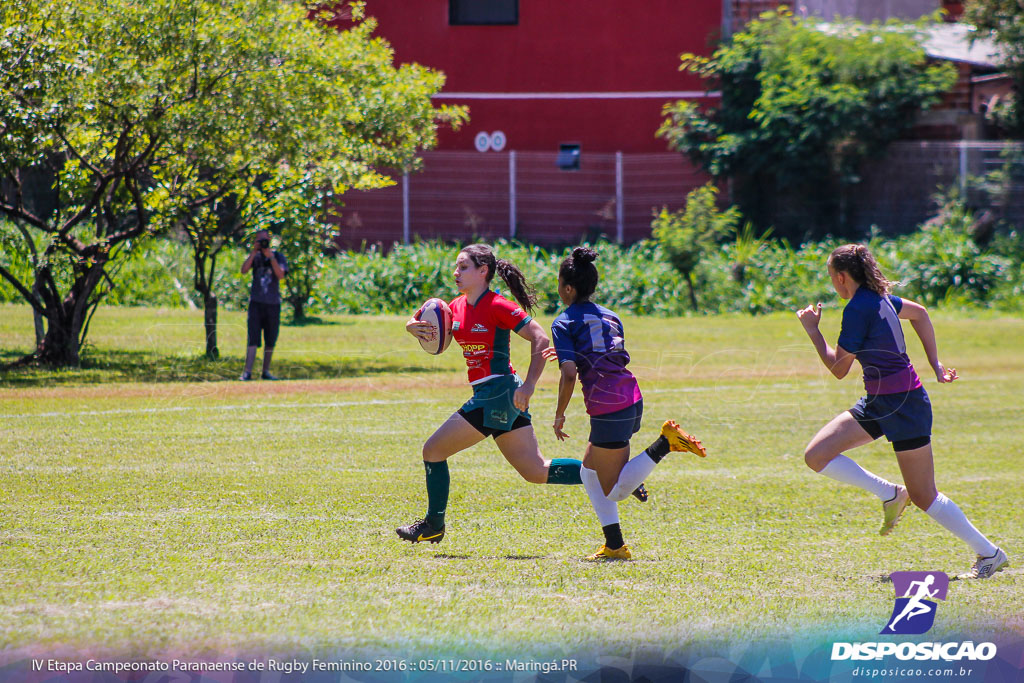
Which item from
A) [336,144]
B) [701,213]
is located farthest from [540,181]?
[336,144]

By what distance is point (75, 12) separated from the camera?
13938 mm

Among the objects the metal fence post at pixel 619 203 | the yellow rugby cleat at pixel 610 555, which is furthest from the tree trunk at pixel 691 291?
the yellow rugby cleat at pixel 610 555

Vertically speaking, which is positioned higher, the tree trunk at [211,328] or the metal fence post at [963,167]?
the metal fence post at [963,167]

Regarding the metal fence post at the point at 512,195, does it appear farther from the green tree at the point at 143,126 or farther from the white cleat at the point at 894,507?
the white cleat at the point at 894,507

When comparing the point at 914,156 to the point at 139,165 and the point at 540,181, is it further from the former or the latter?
the point at 139,165

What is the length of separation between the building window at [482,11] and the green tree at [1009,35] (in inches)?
476

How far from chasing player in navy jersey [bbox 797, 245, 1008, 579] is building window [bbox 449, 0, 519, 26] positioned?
2682cm

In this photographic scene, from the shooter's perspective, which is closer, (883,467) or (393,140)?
(883,467)

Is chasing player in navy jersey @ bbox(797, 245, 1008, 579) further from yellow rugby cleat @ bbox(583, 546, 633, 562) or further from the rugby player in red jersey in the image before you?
the rugby player in red jersey

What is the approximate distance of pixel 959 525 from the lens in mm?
6520

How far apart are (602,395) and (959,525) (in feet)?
7.10

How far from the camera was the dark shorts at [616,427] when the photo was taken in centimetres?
648

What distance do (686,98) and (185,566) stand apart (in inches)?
1082

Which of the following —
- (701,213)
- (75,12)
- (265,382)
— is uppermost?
(75,12)
